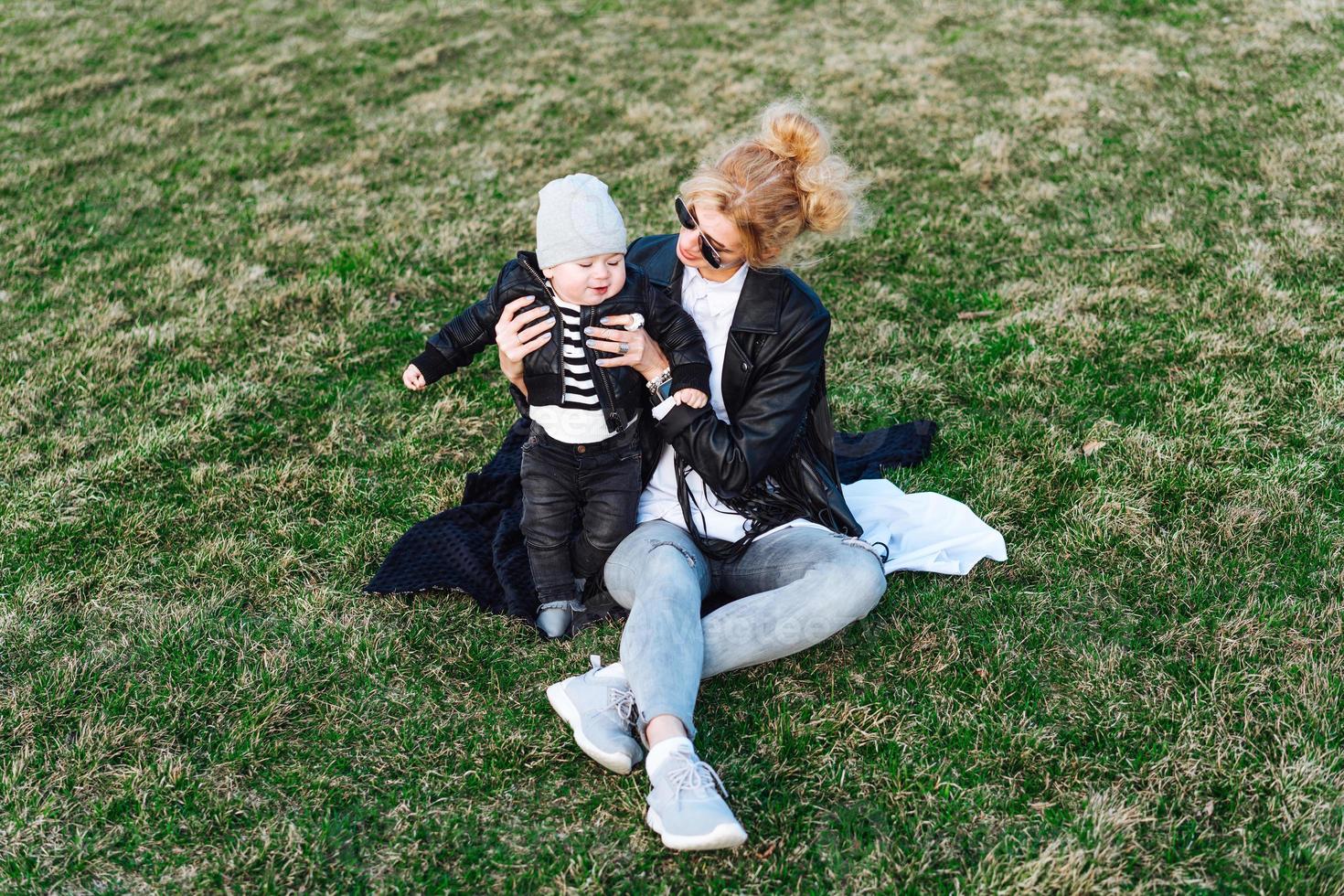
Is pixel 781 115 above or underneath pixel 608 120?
above

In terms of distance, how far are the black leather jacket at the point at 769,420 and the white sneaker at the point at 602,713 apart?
31.3 inches

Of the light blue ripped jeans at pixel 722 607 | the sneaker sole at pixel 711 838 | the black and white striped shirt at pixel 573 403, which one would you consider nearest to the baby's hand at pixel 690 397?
the black and white striped shirt at pixel 573 403

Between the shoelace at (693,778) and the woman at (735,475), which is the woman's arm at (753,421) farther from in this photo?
the shoelace at (693,778)

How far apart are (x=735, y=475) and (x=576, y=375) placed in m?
0.66

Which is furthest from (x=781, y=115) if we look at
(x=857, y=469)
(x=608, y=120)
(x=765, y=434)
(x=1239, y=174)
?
(x=608, y=120)

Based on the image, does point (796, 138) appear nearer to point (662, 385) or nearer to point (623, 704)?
point (662, 385)

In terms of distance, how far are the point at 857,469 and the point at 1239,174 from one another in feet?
16.2

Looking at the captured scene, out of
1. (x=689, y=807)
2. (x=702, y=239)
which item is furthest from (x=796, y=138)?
(x=689, y=807)

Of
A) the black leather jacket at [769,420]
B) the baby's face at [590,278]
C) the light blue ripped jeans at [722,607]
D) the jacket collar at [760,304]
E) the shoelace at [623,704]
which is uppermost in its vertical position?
the baby's face at [590,278]

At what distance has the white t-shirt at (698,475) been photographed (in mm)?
3803

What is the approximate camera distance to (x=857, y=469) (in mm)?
4855

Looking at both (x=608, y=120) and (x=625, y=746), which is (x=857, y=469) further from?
(x=608, y=120)

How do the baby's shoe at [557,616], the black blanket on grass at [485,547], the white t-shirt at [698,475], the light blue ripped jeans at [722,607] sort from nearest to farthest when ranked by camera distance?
the light blue ripped jeans at [722,607] < the white t-shirt at [698,475] < the baby's shoe at [557,616] < the black blanket on grass at [485,547]

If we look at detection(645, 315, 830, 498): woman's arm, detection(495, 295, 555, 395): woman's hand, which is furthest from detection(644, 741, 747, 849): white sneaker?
detection(495, 295, 555, 395): woman's hand
